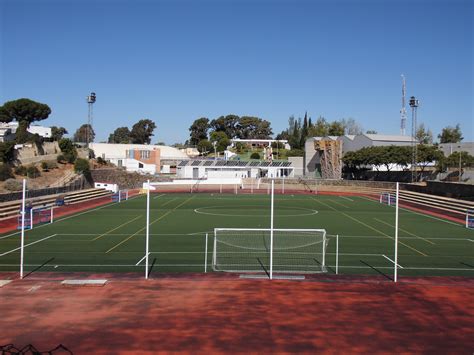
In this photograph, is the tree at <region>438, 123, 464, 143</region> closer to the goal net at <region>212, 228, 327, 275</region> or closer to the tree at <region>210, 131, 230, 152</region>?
the tree at <region>210, 131, 230, 152</region>

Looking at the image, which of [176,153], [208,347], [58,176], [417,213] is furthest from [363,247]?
[176,153]

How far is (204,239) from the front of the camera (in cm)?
2525

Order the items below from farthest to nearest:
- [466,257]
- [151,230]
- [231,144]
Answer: [231,144]
[151,230]
[466,257]

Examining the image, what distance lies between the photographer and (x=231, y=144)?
155 metres

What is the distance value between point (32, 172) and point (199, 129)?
4509 inches

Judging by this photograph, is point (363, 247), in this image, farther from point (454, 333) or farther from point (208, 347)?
point (208, 347)

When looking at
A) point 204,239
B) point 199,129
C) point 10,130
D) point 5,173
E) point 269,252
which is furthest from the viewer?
point 199,129

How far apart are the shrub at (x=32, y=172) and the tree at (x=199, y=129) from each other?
4451 inches

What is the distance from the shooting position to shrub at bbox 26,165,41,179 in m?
53.5

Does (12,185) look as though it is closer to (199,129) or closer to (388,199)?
(388,199)

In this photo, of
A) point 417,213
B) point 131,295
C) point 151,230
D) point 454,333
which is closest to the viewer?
point 454,333

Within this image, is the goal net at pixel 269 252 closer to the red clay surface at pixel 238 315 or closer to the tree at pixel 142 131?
the red clay surface at pixel 238 315

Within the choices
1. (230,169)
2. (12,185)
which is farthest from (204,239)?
(230,169)

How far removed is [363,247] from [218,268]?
886 centimetres
